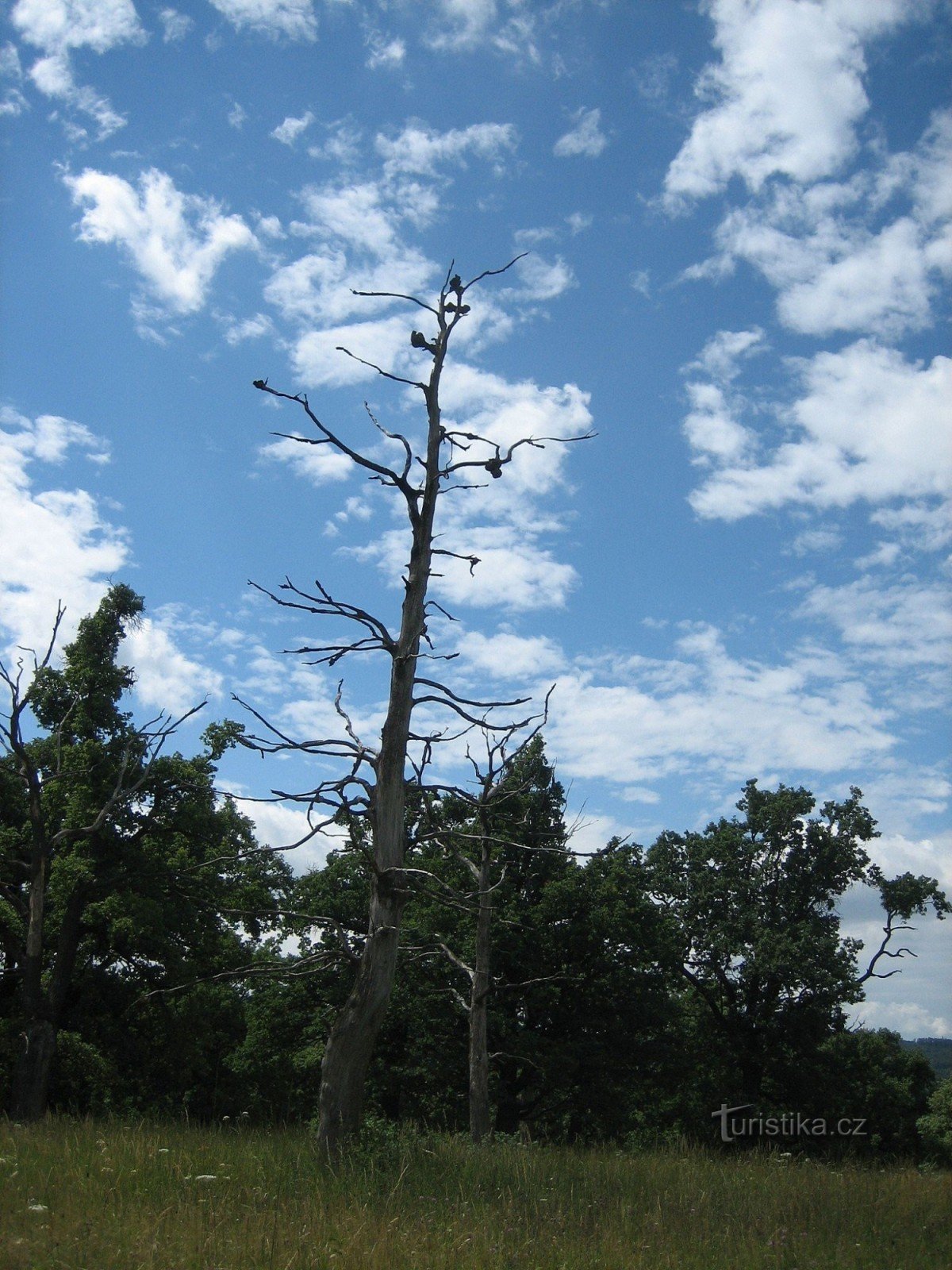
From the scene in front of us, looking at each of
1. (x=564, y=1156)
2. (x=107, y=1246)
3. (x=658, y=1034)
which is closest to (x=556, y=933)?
(x=658, y=1034)

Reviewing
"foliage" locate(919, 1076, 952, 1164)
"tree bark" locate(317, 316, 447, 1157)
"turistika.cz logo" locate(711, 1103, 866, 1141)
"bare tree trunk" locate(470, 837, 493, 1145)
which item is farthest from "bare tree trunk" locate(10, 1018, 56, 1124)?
"foliage" locate(919, 1076, 952, 1164)

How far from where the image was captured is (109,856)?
872 inches

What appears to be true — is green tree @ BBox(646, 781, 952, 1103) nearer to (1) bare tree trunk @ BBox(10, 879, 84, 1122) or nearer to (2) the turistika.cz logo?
(2) the turistika.cz logo

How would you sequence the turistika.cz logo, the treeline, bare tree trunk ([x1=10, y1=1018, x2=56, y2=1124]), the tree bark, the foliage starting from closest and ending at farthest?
the tree bark < bare tree trunk ([x1=10, y1=1018, x2=56, y2=1124]) < the treeline < the turistika.cz logo < the foliage

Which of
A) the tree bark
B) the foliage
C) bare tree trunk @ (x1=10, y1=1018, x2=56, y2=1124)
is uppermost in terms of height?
the tree bark

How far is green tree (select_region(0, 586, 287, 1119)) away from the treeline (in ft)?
0.23

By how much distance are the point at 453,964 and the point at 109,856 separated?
1017 cm

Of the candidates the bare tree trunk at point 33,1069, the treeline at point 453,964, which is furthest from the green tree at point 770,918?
the bare tree trunk at point 33,1069

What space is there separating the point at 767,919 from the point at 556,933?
29.0 ft

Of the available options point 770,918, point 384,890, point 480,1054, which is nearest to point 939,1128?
point 770,918

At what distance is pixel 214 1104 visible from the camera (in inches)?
1170

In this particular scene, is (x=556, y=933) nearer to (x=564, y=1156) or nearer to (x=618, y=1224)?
(x=564, y=1156)

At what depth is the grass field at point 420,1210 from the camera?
5086 mm

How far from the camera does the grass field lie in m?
5.09
